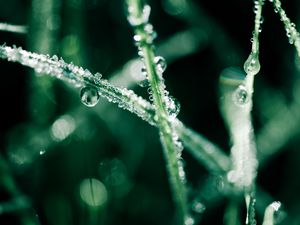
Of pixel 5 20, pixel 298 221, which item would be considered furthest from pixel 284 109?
pixel 5 20

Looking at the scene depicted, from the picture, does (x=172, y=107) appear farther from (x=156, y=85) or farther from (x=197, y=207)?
(x=197, y=207)

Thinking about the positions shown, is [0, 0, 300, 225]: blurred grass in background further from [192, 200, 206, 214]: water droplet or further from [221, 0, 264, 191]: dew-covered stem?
[221, 0, 264, 191]: dew-covered stem

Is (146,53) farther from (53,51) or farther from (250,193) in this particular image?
(53,51)

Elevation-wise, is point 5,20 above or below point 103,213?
above

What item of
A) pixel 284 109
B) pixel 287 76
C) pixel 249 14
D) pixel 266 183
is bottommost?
pixel 266 183

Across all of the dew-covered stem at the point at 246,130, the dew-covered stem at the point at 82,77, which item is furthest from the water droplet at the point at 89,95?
the dew-covered stem at the point at 246,130

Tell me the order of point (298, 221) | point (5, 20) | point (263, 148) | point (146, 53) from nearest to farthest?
point (146, 53), point (298, 221), point (263, 148), point (5, 20)

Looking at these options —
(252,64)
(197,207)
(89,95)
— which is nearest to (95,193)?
(197,207)

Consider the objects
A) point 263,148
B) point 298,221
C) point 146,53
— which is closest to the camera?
point 146,53
